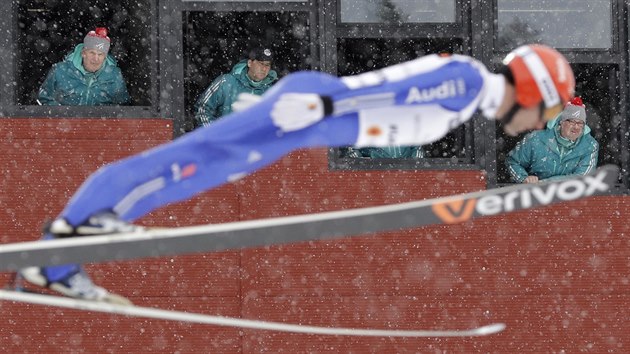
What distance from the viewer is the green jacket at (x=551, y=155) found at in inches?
360

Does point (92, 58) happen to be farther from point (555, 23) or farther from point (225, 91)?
point (555, 23)

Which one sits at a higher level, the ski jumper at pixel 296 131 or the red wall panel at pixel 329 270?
the ski jumper at pixel 296 131

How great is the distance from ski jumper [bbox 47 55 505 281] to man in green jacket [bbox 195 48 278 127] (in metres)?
2.54

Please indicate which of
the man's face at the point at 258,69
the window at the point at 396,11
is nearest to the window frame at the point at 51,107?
the man's face at the point at 258,69

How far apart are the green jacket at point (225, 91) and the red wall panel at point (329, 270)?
27 cm

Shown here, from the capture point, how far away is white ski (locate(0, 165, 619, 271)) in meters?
6.02

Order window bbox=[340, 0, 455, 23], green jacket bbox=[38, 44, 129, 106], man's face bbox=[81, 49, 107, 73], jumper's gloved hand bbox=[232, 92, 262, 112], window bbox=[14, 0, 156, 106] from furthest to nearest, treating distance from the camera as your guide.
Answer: window bbox=[14, 0, 156, 106] → window bbox=[340, 0, 455, 23] → green jacket bbox=[38, 44, 129, 106] → man's face bbox=[81, 49, 107, 73] → jumper's gloved hand bbox=[232, 92, 262, 112]

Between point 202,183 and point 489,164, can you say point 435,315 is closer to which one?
point 489,164

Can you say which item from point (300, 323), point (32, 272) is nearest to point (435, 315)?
point (300, 323)

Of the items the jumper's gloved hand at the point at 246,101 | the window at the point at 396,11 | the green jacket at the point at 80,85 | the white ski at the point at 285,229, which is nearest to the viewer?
the white ski at the point at 285,229

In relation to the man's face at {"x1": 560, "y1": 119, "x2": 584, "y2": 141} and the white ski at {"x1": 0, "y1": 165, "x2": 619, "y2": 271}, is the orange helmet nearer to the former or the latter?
the white ski at {"x1": 0, "y1": 165, "x2": 619, "y2": 271}

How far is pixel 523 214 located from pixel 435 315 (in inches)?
33.4

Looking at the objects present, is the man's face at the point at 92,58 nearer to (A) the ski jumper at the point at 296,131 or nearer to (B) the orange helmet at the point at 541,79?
(A) the ski jumper at the point at 296,131

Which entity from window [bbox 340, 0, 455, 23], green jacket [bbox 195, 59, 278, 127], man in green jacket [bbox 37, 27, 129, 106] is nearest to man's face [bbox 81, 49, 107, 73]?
man in green jacket [bbox 37, 27, 129, 106]
